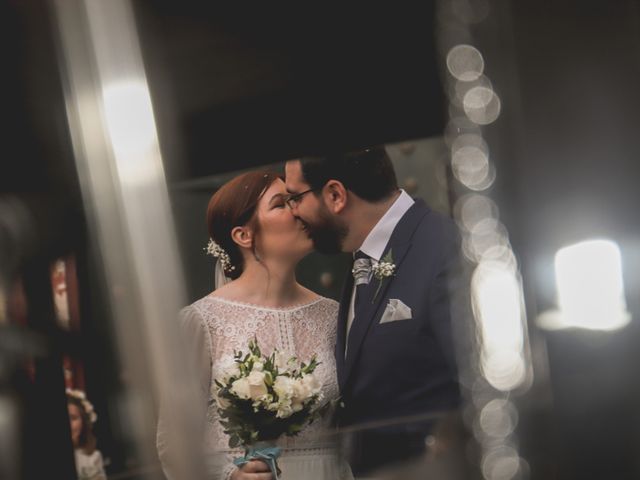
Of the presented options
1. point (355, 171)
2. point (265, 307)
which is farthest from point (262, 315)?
point (355, 171)

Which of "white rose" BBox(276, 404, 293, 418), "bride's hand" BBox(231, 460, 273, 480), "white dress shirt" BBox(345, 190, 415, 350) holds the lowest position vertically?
"bride's hand" BBox(231, 460, 273, 480)

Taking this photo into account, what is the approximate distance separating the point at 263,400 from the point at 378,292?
10cm

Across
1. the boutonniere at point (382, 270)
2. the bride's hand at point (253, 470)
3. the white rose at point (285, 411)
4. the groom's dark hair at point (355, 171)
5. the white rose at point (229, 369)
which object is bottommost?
the bride's hand at point (253, 470)

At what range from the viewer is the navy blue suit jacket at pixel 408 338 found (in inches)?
20.3

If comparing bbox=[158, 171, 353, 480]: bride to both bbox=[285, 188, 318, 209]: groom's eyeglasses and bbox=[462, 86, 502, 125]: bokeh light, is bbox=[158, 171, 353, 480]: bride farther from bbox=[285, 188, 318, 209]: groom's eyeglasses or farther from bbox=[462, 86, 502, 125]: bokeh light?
bbox=[462, 86, 502, 125]: bokeh light

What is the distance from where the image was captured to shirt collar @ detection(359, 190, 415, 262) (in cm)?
53

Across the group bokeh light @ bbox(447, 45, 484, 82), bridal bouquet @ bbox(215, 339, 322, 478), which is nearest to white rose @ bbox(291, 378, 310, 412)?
bridal bouquet @ bbox(215, 339, 322, 478)

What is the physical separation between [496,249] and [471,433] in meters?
0.11

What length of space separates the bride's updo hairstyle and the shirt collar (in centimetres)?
7

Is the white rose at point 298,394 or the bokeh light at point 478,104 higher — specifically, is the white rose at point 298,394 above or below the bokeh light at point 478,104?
below

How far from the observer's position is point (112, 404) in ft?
1.83

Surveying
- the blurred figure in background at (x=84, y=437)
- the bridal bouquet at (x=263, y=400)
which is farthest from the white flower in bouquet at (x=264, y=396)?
the blurred figure in background at (x=84, y=437)

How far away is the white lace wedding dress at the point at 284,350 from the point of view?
20.9 inches

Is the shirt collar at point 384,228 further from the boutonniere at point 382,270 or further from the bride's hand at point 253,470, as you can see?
the bride's hand at point 253,470
